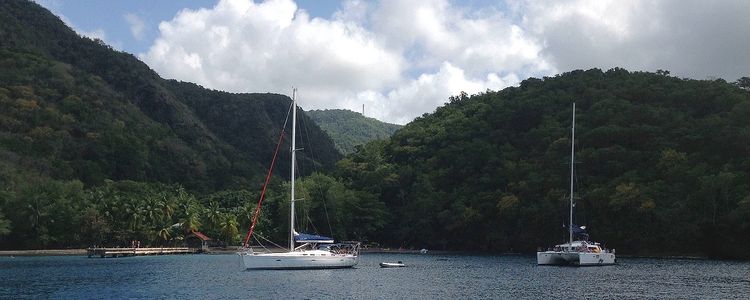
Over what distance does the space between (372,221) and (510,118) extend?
3295 centimetres

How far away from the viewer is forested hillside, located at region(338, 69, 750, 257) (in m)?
90.4

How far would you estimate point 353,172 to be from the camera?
140m

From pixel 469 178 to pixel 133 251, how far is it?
54.6 meters

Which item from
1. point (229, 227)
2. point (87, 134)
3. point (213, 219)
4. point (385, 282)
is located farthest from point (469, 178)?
point (87, 134)

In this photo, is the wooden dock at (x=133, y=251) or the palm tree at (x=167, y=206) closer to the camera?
the wooden dock at (x=133, y=251)

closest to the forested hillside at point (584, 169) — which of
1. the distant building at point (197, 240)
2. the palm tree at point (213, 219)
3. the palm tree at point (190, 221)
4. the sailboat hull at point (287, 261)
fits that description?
the palm tree at point (213, 219)

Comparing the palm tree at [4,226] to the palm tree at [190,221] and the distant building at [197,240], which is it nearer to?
the palm tree at [190,221]

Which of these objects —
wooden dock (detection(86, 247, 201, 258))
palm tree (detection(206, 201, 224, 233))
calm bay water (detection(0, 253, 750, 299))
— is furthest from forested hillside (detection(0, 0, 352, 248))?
calm bay water (detection(0, 253, 750, 299))

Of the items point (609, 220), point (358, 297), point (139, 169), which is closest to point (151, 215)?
point (139, 169)

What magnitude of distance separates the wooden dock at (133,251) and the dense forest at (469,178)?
3.44 meters

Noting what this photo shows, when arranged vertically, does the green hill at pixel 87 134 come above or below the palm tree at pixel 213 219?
above

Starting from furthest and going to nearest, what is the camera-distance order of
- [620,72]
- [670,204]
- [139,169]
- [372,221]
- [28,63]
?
[28,63], [139,169], [620,72], [372,221], [670,204]

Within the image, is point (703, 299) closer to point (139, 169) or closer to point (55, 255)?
point (55, 255)

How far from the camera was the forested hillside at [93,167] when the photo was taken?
10450 cm
